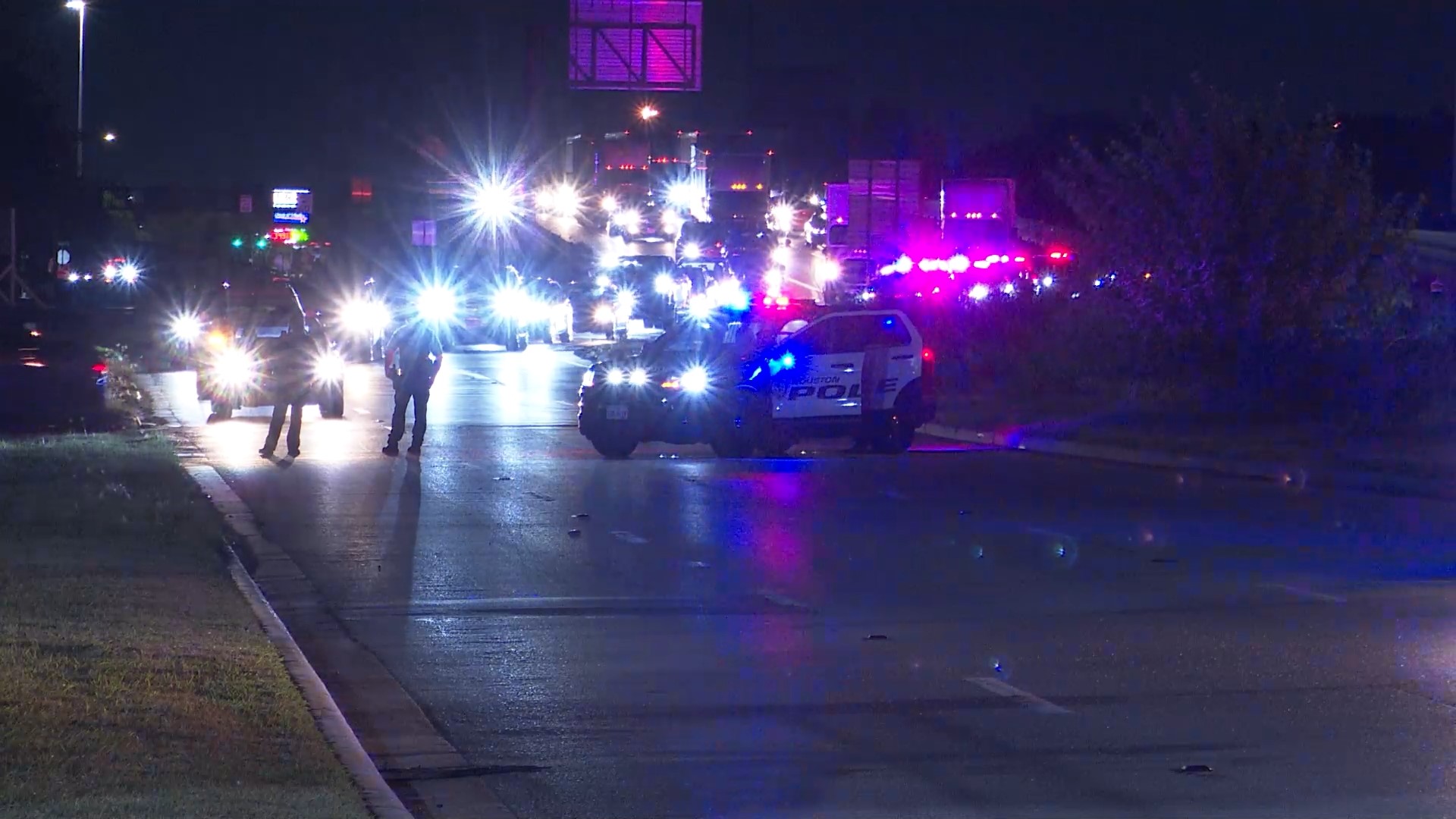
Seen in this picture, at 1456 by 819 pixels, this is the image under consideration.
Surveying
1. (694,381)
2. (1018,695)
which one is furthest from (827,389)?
(1018,695)

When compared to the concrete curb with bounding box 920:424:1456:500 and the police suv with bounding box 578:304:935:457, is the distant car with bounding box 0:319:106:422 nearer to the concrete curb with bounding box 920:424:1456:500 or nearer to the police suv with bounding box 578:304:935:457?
the police suv with bounding box 578:304:935:457

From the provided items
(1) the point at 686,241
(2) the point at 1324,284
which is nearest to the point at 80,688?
(2) the point at 1324,284

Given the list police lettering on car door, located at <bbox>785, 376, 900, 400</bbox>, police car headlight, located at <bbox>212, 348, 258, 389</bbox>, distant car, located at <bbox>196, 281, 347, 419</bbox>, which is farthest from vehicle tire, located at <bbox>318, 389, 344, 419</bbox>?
police lettering on car door, located at <bbox>785, 376, 900, 400</bbox>

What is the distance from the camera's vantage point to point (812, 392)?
862 inches

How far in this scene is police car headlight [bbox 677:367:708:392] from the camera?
2144cm

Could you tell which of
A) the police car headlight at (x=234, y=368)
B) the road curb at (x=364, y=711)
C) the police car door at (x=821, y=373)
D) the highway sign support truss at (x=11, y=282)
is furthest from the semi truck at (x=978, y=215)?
the road curb at (x=364, y=711)

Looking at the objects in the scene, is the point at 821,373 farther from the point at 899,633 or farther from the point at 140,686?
the point at 140,686

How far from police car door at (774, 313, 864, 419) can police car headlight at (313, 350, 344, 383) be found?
286 inches

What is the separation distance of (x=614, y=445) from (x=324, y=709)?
1342 cm

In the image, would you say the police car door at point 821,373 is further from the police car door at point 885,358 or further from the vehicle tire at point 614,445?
the vehicle tire at point 614,445

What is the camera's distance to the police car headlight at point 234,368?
26.0 meters

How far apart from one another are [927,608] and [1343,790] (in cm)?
456

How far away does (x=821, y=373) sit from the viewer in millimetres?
21922

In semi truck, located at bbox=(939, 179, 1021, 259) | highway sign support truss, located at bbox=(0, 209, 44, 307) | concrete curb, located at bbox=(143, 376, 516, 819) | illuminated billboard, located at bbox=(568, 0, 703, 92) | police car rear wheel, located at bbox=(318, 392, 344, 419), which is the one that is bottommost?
concrete curb, located at bbox=(143, 376, 516, 819)
